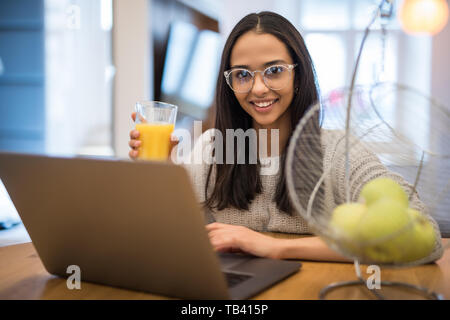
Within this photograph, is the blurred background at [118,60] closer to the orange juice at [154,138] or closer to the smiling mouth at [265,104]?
the smiling mouth at [265,104]

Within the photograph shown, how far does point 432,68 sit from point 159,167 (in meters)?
3.21

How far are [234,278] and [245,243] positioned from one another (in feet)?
0.57

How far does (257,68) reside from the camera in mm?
1581

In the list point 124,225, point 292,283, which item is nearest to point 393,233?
point 292,283

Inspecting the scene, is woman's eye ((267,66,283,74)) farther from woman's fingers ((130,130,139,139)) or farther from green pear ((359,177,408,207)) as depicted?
green pear ((359,177,408,207))

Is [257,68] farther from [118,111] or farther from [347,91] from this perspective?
[118,111]

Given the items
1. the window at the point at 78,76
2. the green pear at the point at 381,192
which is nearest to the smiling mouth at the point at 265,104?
the green pear at the point at 381,192

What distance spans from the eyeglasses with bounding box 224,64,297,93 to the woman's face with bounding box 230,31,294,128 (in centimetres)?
1

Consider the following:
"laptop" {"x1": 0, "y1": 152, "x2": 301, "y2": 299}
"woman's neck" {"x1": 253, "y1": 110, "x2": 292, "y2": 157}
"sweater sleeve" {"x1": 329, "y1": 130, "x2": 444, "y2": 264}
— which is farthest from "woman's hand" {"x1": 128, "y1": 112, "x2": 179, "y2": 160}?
"laptop" {"x1": 0, "y1": 152, "x2": 301, "y2": 299}

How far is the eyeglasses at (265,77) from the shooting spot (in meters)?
1.57

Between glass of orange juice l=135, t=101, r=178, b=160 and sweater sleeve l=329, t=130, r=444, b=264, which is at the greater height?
glass of orange juice l=135, t=101, r=178, b=160

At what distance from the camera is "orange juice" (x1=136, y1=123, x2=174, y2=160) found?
4.99 feet
